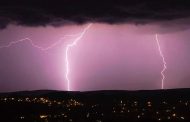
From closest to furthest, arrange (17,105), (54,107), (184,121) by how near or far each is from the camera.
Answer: (184,121), (17,105), (54,107)

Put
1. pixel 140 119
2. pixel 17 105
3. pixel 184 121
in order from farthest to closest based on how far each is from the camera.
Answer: pixel 17 105, pixel 140 119, pixel 184 121

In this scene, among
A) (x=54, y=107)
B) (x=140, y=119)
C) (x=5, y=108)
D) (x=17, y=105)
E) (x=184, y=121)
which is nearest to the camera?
(x=184, y=121)

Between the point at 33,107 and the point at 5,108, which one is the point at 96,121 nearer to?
the point at 5,108

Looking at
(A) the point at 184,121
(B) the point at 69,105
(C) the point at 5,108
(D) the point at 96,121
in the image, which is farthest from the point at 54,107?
(A) the point at 184,121

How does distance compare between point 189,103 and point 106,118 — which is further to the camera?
point 189,103

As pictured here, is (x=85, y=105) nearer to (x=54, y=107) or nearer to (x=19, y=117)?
(x=54, y=107)

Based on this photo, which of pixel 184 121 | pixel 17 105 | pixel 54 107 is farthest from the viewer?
pixel 54 107

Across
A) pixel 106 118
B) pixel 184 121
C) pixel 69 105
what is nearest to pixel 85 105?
pixel 69 105

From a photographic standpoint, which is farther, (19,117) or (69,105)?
(69,105)
